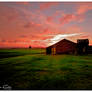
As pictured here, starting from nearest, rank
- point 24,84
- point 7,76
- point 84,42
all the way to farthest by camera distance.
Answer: point 24,84
point 7,76
point 84,42

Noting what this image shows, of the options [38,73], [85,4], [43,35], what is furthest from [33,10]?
[38,73]

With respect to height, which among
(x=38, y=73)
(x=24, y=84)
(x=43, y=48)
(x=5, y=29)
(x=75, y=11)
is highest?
(x=75, y=11)

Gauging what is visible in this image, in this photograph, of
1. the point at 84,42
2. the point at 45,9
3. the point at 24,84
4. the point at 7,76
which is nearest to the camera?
the point at 24,84

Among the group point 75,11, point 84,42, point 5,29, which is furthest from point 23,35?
point 84,42

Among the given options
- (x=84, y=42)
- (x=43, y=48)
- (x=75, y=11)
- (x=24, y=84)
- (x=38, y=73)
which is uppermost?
(x=75, y=11)

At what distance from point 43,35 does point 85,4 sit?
57.9 inches

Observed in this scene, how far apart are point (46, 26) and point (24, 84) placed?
1.67 metres

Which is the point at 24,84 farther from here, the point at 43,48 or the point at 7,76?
the point at 43,48

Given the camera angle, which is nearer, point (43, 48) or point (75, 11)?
point (75, 11)

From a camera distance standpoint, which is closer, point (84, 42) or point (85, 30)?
point (85, 30)

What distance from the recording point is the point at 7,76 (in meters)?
2.48

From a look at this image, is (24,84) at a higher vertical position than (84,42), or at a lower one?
lower

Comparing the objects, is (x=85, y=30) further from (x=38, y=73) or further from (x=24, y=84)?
(x=24, y=84)

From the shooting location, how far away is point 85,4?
8.59 feet
